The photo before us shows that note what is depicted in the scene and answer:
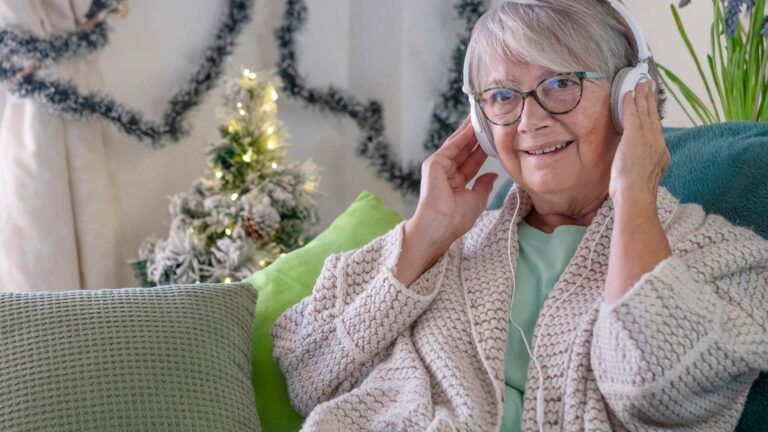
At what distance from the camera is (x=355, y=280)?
1.45 meters

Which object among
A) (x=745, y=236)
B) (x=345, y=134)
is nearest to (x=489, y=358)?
(x=745, y=236)

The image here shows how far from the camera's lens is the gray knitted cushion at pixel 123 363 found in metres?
1.17

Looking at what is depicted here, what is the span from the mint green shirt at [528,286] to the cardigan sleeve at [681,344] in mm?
180

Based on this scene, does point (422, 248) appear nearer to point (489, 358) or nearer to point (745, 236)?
point (489, 358)

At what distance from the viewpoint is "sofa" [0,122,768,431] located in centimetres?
118

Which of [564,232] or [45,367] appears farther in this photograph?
[564,232]

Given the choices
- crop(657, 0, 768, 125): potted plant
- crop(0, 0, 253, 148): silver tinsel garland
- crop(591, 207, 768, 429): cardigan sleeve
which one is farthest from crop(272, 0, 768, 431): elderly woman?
crop(0, 0, 253, 148): silver tinsel garland

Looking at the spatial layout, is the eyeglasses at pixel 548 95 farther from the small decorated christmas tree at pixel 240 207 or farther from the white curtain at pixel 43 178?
the white curtain at pixel 43 178

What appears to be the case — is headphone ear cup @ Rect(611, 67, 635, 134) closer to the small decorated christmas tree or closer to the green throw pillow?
the green throw pillow

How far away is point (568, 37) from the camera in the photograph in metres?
1.33

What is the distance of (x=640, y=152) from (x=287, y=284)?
2.19ft

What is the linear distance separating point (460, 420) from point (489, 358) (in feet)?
0.34

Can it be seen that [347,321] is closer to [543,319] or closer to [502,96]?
[543,319]

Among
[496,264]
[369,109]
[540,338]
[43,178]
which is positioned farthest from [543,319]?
[369,109]
